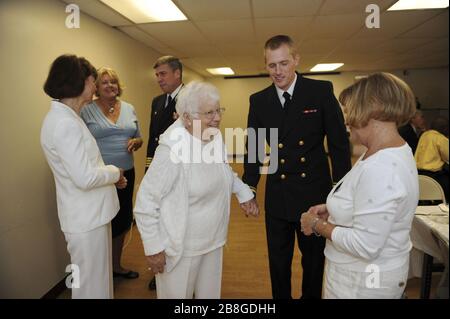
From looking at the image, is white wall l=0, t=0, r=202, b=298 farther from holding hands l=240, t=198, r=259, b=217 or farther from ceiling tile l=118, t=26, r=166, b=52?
holding hands l=240, t=198, r=259, b=217

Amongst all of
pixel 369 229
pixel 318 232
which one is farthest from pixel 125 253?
pixel 369 229

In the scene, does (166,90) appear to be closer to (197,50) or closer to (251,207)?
(251,207)

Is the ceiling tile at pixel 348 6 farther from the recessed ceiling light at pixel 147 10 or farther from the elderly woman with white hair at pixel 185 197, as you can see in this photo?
the elderly woman with white hair at pixel 185 197

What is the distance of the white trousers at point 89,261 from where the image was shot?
4.93ft

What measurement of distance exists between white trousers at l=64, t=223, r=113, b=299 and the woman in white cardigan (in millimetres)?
1087

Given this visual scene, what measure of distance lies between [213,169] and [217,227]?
262mm

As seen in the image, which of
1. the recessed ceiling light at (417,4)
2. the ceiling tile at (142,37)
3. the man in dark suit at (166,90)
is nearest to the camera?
the man in dark suit at (166,90)

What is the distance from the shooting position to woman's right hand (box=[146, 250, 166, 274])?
128 centimetres

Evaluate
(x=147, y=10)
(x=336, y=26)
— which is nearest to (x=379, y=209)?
(x=147, y=10)

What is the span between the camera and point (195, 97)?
127 centimetres

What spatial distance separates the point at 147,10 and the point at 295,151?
2115 mm

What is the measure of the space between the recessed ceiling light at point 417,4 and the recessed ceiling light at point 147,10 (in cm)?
204

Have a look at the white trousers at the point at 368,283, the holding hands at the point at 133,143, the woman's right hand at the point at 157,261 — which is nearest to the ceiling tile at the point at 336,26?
the holding hands at the point at 133,143

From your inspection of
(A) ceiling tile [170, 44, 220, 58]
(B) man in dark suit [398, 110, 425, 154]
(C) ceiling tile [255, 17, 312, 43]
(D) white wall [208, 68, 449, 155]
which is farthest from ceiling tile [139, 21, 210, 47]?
(D) white wall [208, 68, 449, 155]
